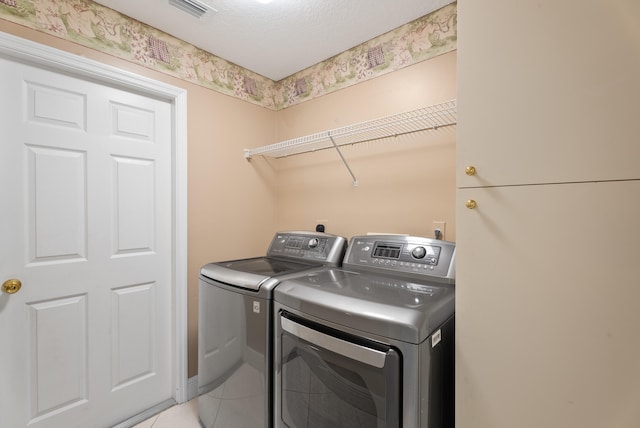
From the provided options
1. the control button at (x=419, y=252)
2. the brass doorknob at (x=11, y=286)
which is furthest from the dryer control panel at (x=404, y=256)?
the brass doorknob at (x=11, y=286)

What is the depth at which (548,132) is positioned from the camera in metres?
0.77

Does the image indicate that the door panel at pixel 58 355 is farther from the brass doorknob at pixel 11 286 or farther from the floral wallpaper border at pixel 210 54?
the floral wallpaper border at pixel 210 54

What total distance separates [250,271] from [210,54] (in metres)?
1.67

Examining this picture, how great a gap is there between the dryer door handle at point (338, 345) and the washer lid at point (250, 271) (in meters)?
0.28

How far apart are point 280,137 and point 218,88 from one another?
2.11 feet

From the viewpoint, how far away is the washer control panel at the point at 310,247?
173cm

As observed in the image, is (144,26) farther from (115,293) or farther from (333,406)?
(333,406)

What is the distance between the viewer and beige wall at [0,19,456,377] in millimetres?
1646

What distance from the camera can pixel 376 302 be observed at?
3.18 ft

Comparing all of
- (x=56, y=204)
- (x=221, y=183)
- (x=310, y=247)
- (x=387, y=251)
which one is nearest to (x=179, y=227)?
(x=221, y=183)

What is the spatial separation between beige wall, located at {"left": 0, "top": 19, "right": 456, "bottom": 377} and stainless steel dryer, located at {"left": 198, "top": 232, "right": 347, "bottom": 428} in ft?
1.37

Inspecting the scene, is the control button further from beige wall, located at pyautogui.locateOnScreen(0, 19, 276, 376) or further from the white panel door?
the white panel door

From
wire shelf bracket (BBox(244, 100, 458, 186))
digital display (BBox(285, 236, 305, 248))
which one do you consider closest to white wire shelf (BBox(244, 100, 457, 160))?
wire shelf bracket (BBox(244, 100, 458, 186))

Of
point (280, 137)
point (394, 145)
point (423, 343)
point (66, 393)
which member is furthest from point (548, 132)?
point (66, 393)
